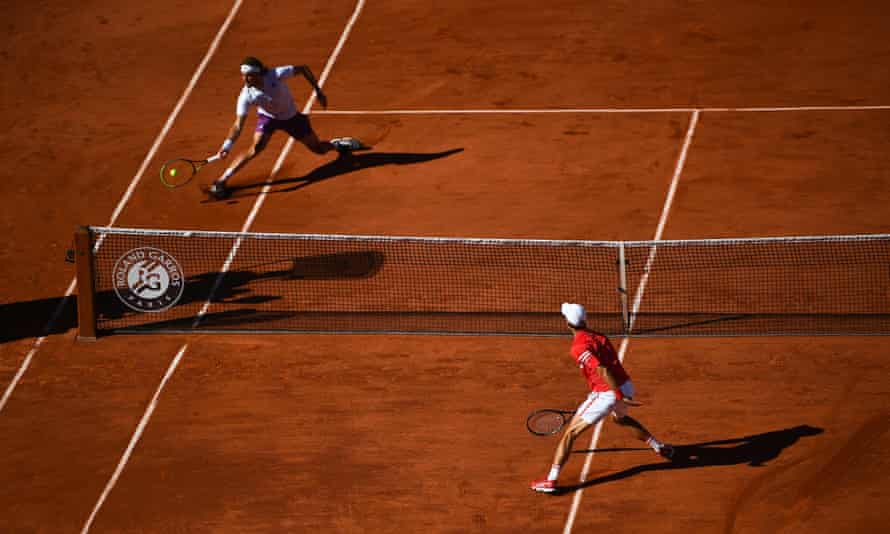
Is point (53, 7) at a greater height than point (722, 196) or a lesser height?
greater

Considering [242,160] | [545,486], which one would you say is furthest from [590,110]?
[545,486]

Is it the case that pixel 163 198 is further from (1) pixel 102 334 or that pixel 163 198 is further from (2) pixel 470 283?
(2) pixel 470 283

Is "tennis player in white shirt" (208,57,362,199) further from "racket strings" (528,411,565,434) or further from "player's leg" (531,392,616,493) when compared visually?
"player's leg" (531,392,616,493)

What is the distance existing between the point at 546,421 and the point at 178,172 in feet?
25.6

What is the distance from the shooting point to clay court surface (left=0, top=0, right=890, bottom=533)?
513 inches

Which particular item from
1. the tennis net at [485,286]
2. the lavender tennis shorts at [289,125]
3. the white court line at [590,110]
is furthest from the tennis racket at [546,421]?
the white court line at [590,110]

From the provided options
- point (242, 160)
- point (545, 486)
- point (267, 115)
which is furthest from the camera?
point (242, 160)

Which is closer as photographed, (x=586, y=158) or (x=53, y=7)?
(x=586, y=158)

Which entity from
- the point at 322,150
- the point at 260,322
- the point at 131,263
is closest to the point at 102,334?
the point at 131,263

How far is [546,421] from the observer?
1353 centimetres

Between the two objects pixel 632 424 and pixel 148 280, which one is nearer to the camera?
pixel 632 424

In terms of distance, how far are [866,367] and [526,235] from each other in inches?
189

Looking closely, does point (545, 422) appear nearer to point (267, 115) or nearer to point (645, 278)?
point (645, 278)

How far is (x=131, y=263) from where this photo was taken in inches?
622
